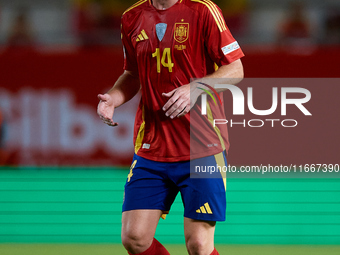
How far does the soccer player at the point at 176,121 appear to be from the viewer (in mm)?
2928

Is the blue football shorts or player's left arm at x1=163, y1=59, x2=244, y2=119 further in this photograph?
the blue football shorts

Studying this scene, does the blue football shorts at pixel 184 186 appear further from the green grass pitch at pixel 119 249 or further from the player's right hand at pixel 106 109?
the green grass pitch at pixel 119 249

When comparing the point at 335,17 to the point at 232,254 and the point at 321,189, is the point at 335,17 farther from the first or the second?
the point at 232,254

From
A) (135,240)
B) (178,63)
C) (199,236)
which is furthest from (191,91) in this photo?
(135,240)

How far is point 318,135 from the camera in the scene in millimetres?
6711

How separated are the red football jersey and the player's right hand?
0.18 metres

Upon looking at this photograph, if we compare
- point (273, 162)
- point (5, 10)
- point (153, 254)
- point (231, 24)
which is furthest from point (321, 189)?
point (5, 10)

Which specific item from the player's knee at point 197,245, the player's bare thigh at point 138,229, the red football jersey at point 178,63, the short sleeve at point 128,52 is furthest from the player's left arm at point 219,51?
the player's knee at point 197,245

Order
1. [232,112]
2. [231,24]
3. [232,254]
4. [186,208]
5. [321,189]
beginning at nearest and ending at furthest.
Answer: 1. [186,208]
2. [232,254]
3. [321,189]
4. [232,112]
5. [231,24]

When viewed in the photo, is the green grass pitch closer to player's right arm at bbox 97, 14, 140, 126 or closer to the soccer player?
the soccer player

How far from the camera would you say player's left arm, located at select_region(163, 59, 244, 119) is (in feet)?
9.02

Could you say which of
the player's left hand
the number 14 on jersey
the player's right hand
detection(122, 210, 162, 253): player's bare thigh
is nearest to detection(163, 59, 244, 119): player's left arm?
the player's left hand

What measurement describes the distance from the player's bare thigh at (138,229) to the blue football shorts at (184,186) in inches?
1.4

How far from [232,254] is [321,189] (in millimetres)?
1601
